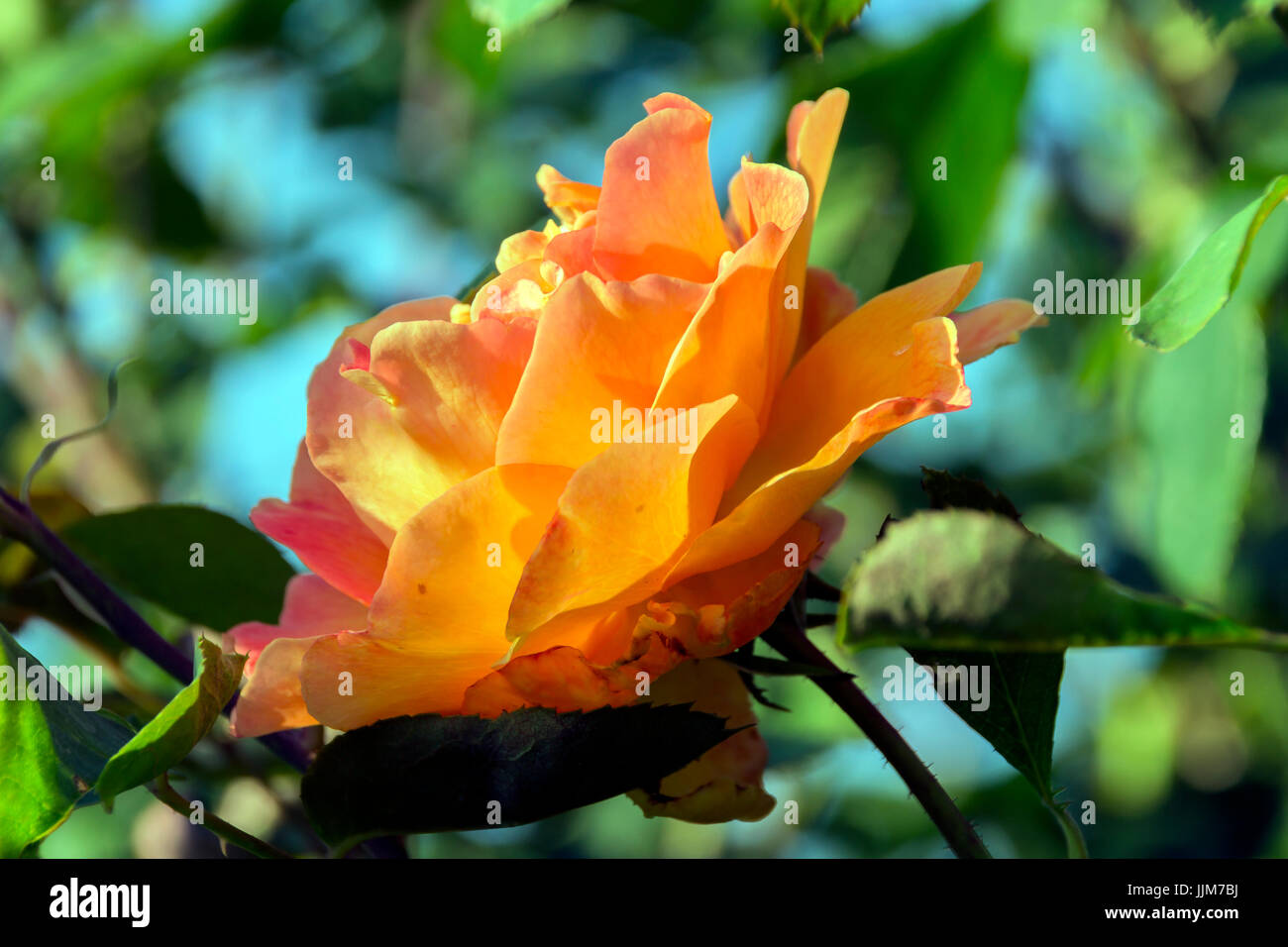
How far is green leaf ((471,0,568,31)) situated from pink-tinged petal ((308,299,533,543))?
186 millimetres

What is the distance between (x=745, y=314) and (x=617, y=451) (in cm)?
7

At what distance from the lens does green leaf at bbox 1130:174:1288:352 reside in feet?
1.17

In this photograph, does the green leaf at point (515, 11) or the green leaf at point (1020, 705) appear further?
the green leaf at point (515, 11)

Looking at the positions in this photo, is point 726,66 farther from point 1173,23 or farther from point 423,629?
point 423,629

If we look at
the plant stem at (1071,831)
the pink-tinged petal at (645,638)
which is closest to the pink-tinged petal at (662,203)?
the pink-tinged petal at (645,638)

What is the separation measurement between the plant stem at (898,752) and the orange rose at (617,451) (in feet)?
0.10

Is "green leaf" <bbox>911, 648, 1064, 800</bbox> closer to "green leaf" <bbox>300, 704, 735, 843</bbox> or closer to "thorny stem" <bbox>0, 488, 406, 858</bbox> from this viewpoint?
"green leaf" <bbox>300, 704, 735, 843</bbox>

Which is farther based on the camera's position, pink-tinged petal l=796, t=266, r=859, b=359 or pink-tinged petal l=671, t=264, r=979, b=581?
pink-tinged petal l=796, t=266, r=859, b=359

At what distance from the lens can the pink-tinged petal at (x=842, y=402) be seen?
34 cm

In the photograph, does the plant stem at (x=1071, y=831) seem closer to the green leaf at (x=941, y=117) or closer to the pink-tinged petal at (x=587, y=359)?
the pink-tinged petal at (x=587, y=359)
